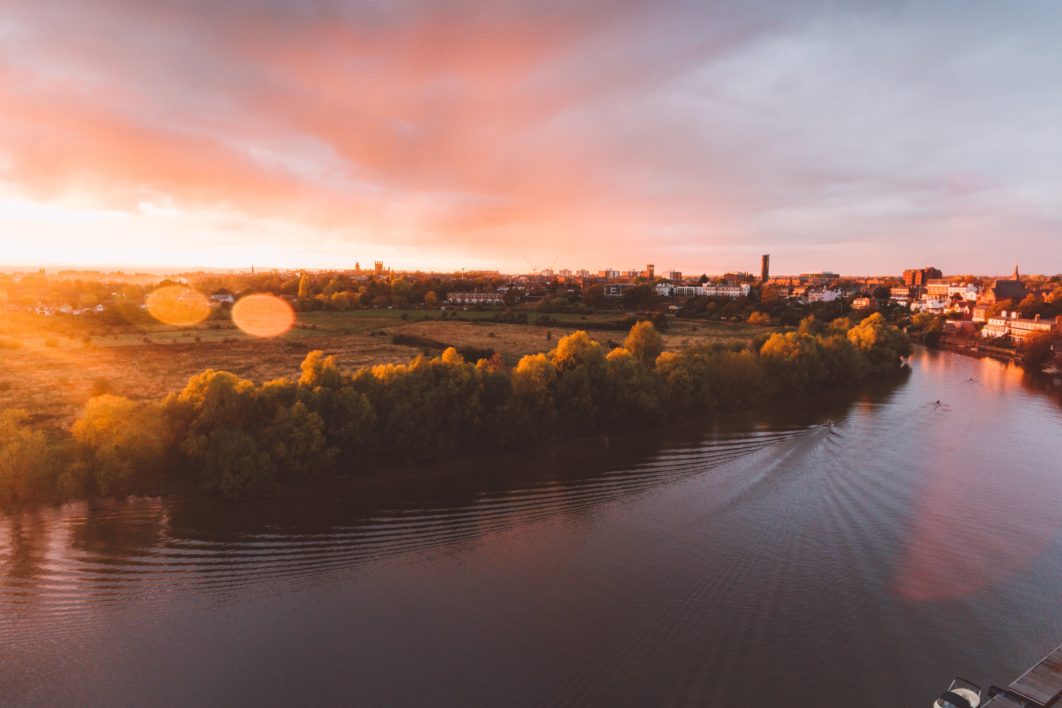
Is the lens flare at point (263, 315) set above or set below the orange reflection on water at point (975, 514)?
above

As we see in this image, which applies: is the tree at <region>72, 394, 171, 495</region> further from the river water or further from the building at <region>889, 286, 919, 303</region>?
the building at <region>889, 286, 919, 303</region>

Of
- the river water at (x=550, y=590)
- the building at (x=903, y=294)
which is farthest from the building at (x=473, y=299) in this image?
the building at (x=903, y=294)

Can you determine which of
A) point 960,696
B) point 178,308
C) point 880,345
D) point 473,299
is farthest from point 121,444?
point 473,299

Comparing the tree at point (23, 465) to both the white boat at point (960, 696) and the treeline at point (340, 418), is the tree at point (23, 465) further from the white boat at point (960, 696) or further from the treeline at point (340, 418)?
the white boat at point (960, 696)

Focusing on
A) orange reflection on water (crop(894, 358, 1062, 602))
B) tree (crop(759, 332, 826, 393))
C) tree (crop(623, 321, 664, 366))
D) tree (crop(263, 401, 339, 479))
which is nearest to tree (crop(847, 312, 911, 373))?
tree (crop(759, 332, 826, 393))

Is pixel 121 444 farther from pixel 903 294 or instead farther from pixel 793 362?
pixel 903 294

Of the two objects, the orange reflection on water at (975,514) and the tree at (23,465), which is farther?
the tree at (23,465)
